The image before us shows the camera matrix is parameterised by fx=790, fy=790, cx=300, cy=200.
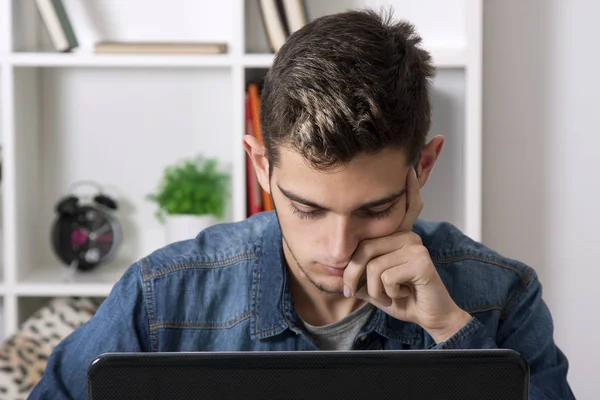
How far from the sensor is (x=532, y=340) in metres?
1.26

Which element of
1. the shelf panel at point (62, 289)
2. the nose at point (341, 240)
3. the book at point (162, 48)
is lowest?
the shelf panel at point (62, 289)

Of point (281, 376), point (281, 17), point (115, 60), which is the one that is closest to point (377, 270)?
point (281, 376)

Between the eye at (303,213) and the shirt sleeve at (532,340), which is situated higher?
the eye at (303,213)

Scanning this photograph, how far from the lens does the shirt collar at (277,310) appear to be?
1.23 m

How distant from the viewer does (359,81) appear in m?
1.06

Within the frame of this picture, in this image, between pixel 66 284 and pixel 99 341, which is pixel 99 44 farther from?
pixel 99 341

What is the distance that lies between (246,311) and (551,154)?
1.50 m

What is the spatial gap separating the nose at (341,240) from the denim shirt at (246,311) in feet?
0.63

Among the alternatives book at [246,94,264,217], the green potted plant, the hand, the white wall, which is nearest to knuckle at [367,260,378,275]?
the hand

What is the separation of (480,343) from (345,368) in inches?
23.5

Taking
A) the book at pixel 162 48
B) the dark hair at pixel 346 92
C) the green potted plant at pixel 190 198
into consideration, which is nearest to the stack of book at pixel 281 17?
the book at pixel 162 48

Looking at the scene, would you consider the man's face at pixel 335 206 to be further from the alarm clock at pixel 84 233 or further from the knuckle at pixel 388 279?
the alarm clock at pixel 84 233

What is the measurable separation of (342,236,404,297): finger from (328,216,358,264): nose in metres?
0.02

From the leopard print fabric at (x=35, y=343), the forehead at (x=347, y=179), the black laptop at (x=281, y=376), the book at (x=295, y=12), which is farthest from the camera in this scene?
the book at (x=295, y=12)
